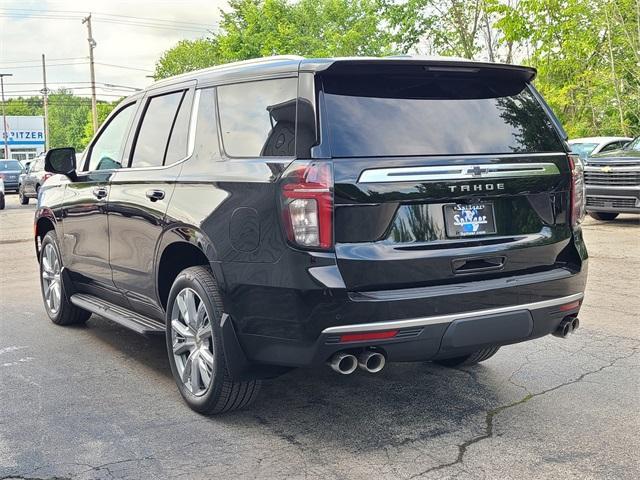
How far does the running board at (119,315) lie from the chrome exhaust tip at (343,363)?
156cm

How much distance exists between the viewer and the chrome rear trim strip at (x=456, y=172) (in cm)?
367

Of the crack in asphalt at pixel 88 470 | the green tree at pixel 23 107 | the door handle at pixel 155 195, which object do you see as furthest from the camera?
the green tree at pixel 23 107

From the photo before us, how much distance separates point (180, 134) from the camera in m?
4.82

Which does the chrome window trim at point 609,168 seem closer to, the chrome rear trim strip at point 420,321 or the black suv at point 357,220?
the black suv at point 357,220

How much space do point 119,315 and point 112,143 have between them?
4.45 feet

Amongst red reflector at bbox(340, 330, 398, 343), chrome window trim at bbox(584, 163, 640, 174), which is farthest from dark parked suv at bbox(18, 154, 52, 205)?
red reflector at bbox(340, 330, 398, 343)

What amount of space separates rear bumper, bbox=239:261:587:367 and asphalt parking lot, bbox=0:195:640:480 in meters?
0.48

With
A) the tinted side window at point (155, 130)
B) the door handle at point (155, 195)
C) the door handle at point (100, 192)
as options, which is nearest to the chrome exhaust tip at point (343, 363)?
the door handle at point (155, 195)

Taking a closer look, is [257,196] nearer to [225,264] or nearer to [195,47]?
[225,264]

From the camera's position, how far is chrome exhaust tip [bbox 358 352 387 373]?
367cm

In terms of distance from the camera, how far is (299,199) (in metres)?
3.62

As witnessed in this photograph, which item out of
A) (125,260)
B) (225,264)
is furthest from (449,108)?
(125,260)

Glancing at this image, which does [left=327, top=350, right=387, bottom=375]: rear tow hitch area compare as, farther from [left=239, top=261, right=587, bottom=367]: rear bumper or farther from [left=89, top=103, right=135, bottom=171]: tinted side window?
[left=89, top=103, right=135, bottom=171]: tinted side window

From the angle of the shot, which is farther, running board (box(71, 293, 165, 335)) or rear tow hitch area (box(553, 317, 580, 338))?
running board (box(71, 293, 165, 335))
